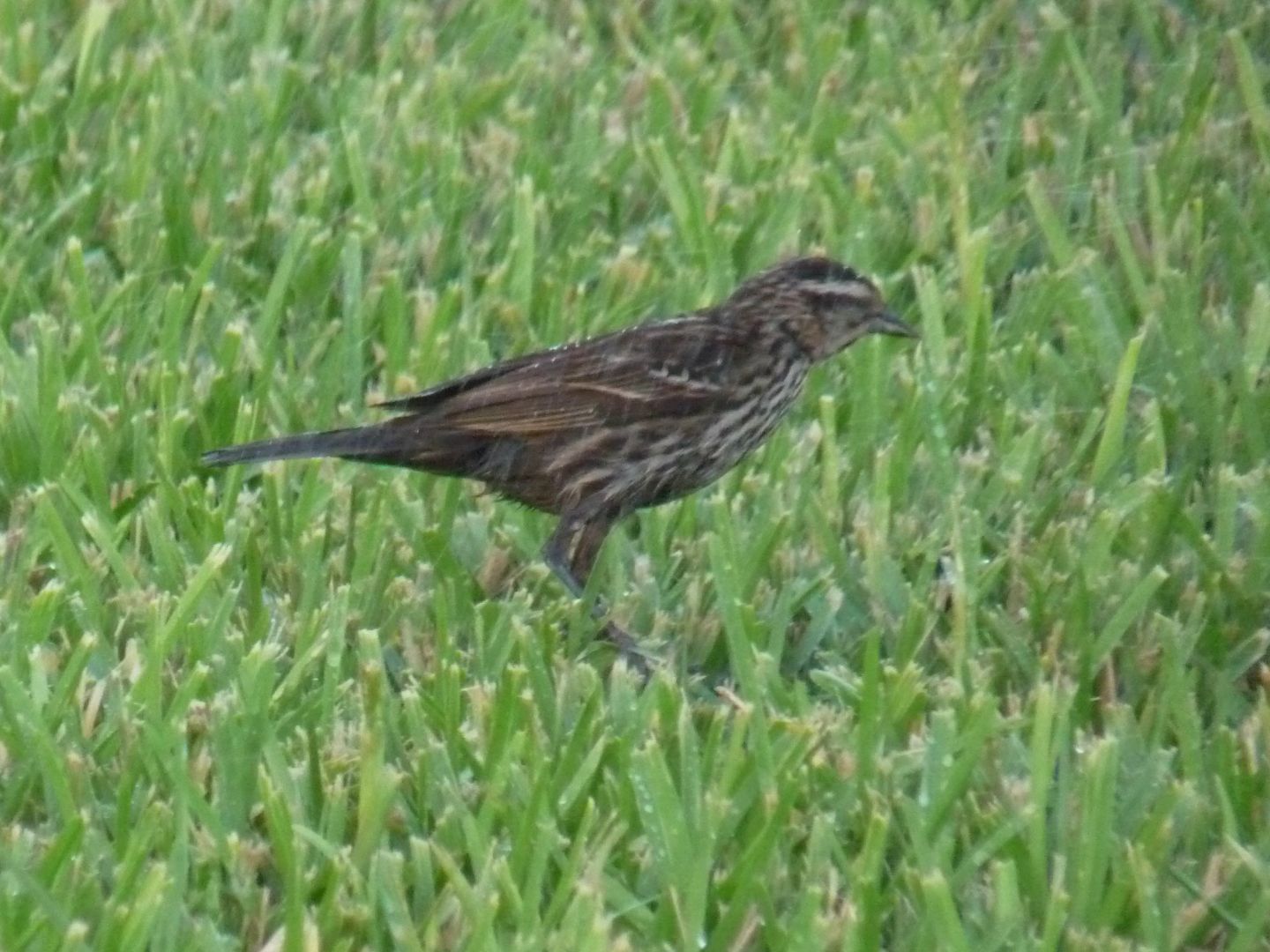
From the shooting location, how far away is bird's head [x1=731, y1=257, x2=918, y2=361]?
6.27 meters

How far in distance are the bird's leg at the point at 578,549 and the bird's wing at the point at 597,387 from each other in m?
0.22

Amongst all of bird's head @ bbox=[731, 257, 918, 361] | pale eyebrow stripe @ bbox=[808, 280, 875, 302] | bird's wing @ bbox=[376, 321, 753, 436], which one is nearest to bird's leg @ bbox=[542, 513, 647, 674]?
bird's wing @ bbox=[376, 321, 753, 436]

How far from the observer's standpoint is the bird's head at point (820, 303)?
6273mm

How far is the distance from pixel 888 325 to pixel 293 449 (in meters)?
1.54

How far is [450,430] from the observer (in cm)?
580

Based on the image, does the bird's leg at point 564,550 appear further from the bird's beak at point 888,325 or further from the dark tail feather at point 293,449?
the bird's beak at point 888,325

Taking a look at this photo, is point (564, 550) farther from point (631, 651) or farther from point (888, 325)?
point (888, 325)

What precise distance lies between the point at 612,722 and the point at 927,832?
2.29 feet

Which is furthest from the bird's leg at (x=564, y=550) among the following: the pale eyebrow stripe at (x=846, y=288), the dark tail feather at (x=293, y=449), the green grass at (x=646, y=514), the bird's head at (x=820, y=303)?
the pale eyebrow stripe at (x=846, y=288)

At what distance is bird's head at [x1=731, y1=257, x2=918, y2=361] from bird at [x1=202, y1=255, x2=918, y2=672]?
→ 6 centimetres

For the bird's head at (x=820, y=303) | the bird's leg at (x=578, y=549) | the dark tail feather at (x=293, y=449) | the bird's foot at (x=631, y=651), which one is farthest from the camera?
the bird's head at (x=820, y=303)

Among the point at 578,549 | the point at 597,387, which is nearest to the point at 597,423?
the point at 597,387

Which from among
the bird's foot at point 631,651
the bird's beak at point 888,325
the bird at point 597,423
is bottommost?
the bird's foot at point 631,651

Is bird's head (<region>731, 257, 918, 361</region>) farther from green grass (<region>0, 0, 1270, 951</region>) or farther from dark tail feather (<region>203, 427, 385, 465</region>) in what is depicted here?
dark tail feather (<region>203, 427, 385, 465</region>)
